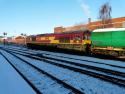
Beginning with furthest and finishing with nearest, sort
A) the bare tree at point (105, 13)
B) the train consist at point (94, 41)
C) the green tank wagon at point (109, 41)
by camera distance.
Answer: the bare tree at point (105, 13), the train consist at point (94, 41), the green tank wagon at point (109, 41)

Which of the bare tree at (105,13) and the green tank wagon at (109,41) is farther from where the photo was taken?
the bare tree at (105,13)

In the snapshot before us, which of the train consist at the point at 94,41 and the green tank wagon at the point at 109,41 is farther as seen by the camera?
the train consist at the point at 94,41

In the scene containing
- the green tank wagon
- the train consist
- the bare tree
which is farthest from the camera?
the bare tree

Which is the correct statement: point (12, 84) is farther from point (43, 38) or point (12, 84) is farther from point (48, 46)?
point (43, 38)

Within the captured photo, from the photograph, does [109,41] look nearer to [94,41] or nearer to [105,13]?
[94,41]

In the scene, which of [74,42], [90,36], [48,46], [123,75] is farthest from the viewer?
[48,46]

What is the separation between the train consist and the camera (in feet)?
88.4

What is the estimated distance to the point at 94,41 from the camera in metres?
31.3

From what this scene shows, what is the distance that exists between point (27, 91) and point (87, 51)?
77.9 feet

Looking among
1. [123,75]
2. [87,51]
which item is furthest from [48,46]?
[123,75]

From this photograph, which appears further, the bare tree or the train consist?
the bare tree

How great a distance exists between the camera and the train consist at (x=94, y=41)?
88.4ft

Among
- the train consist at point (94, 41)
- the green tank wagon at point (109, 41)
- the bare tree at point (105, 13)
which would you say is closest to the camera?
the green tank wagon at point (109, 41)

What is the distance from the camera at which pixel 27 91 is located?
33.1ft
